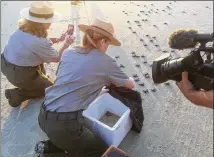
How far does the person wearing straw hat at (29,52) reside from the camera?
330cm

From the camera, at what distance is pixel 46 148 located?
3.02 metres

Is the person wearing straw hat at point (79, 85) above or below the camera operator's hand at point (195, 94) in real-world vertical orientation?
below

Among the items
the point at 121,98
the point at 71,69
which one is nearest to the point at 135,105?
the point at 121,98

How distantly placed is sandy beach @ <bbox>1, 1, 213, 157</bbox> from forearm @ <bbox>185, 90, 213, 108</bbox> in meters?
1.10

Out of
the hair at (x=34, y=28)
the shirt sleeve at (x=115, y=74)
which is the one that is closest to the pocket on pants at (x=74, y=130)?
the shirt sleeve at (x=115, y=74)

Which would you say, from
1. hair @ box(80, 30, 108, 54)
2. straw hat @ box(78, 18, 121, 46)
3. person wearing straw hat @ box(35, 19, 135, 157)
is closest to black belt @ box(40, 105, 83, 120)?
person wearing straw hat @ box(35, 19, 135, 157)

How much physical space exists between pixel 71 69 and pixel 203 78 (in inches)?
42.1

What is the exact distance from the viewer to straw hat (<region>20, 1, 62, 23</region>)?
10.8 feet

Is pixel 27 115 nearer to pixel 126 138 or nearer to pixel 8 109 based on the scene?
pixel 8 109

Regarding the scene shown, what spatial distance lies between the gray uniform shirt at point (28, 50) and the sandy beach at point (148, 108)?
52 centimetres

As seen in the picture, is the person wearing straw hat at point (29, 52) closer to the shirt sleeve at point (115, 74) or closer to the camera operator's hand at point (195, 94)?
the shirt sleeve at point (115, 74)

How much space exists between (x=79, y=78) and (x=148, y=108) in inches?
45.3

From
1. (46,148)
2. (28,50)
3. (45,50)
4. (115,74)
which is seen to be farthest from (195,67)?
(28,50)

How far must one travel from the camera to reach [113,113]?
332 centimetres
